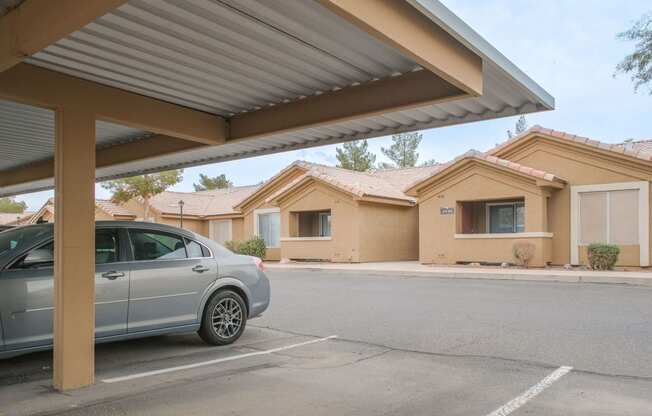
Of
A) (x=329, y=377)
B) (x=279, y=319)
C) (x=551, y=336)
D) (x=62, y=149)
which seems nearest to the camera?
(x=62, y=149)

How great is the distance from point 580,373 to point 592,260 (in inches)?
570

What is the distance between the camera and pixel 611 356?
23.9ft

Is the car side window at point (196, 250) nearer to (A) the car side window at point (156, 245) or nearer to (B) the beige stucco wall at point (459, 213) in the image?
(A) the car side window at point (156, 245)

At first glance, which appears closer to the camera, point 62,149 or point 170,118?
point 62,149

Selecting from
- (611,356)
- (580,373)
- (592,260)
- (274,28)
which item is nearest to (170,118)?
(274,28)

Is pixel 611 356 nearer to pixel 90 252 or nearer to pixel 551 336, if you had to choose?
pixel 551 336

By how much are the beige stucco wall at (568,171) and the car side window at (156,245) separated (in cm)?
1756

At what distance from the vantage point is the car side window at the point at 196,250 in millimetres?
7754

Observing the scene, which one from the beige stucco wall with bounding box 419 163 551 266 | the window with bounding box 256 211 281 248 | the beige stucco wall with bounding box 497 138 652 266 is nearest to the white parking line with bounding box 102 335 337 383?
the beige stucco wall with bounding box 419 163 551 266

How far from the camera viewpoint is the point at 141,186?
115 feet

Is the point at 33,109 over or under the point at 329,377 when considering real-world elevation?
over

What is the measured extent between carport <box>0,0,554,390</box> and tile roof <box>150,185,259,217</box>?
87.0 feet

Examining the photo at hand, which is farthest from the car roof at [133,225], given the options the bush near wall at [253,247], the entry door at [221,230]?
the entry door at [221,230]

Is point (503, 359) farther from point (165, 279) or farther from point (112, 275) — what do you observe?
point (112, 275)
